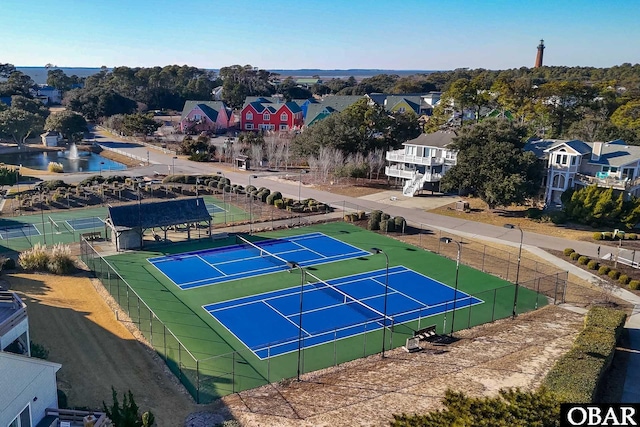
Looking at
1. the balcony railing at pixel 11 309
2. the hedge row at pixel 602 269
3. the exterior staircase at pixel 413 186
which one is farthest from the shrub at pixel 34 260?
the exterior staircase at pixel 413 186

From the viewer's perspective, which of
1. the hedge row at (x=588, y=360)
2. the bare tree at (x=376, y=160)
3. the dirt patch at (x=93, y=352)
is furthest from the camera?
the bare tree at (x=376, y=160)

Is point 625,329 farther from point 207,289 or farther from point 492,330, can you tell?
point 207,289

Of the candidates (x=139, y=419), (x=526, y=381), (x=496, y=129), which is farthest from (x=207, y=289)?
(x=496, y=129)

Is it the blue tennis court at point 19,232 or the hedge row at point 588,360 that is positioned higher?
the hedge row at point 588,360

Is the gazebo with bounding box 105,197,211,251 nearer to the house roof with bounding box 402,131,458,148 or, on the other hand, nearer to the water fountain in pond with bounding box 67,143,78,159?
the house roof with bounding box 402,131,458,148

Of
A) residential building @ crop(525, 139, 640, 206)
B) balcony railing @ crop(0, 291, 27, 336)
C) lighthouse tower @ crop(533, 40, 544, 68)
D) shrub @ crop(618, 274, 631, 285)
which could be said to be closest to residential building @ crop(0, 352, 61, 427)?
balcony railing @ crop(0, 291, 27, 336)

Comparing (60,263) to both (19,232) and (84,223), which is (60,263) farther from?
(84,223)

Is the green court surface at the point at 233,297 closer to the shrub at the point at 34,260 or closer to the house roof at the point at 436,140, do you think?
the shrub at the point at 34,260
